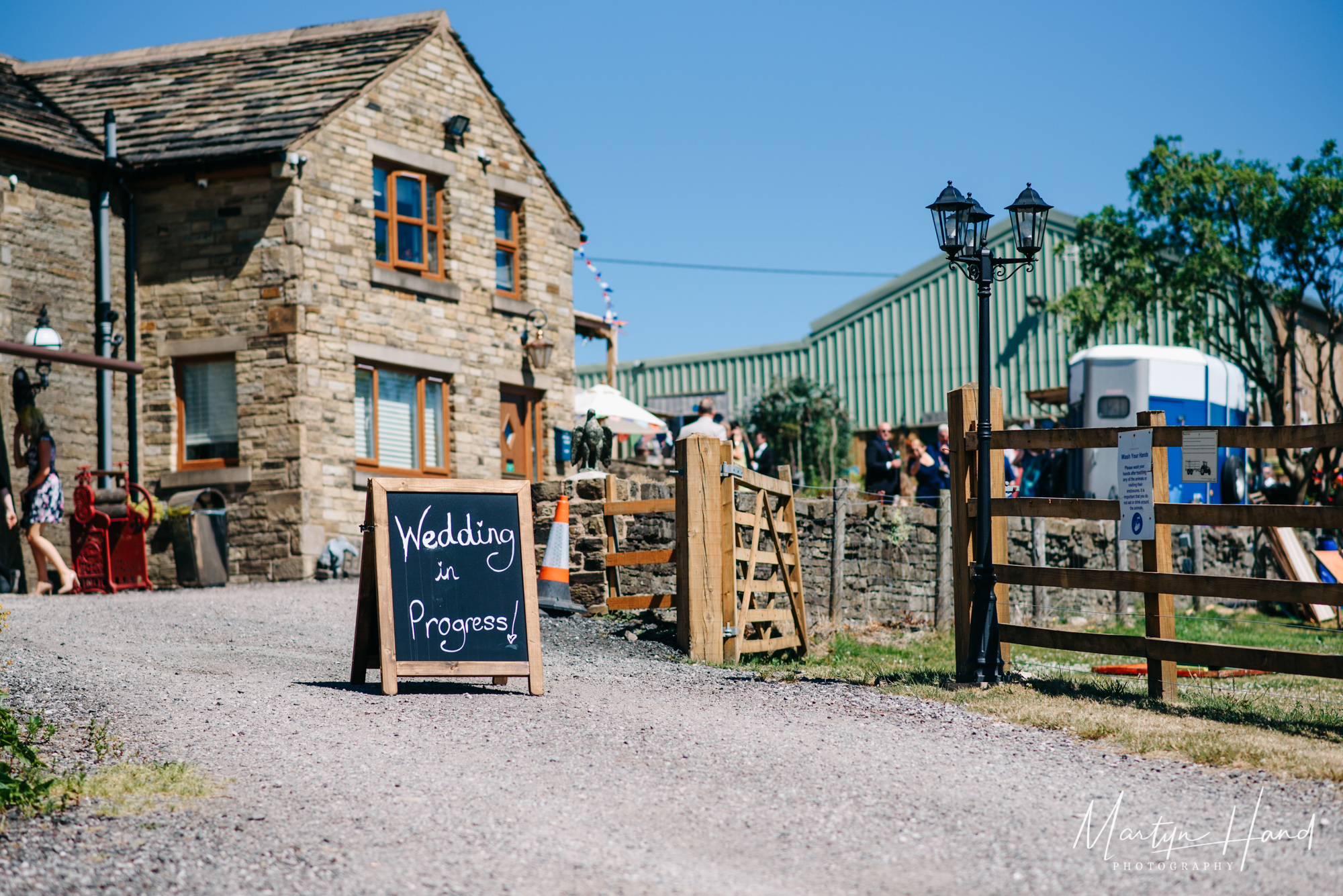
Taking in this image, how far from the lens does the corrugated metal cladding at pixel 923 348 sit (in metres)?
32.4

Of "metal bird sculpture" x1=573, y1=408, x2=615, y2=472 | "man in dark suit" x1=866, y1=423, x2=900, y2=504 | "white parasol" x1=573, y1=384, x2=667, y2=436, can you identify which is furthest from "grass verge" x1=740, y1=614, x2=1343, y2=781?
"white parasol" x1=573, y1=384, x2=667, y2=436

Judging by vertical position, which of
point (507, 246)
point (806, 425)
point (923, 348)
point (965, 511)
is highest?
point (507, 246)

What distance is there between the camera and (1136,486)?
25.9 ft

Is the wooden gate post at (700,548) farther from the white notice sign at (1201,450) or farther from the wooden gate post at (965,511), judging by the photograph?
the white notice sign at (1201,450)

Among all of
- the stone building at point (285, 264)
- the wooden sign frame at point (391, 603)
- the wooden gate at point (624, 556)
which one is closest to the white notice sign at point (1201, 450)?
the wooden sign frame at point (391, 603)

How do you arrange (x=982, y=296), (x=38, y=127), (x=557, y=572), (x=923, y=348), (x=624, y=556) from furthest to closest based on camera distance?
(x=923, y=348), (x=38, y=127), (x=557, y=572), (x=624, y=556), (x=982, y=296)

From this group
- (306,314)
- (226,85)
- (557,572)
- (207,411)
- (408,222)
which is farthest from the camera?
(226,85)

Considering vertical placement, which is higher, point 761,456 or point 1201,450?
point 761,456

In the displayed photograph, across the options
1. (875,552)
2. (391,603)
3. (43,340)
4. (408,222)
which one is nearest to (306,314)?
(408,222)

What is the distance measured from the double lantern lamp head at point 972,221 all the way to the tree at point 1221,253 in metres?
14.3

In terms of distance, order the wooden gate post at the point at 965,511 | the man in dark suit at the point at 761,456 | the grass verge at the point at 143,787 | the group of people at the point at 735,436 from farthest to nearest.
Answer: the man in dark suit at the point at 761,456, the group of people at the point at 735,436, the wooden gate post at the point at 965,511, the grass verge at the point at 143,787

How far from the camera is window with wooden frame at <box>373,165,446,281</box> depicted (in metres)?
18.3

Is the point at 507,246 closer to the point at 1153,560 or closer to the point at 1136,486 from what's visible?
the point at 1136,486

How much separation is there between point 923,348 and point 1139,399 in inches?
569
